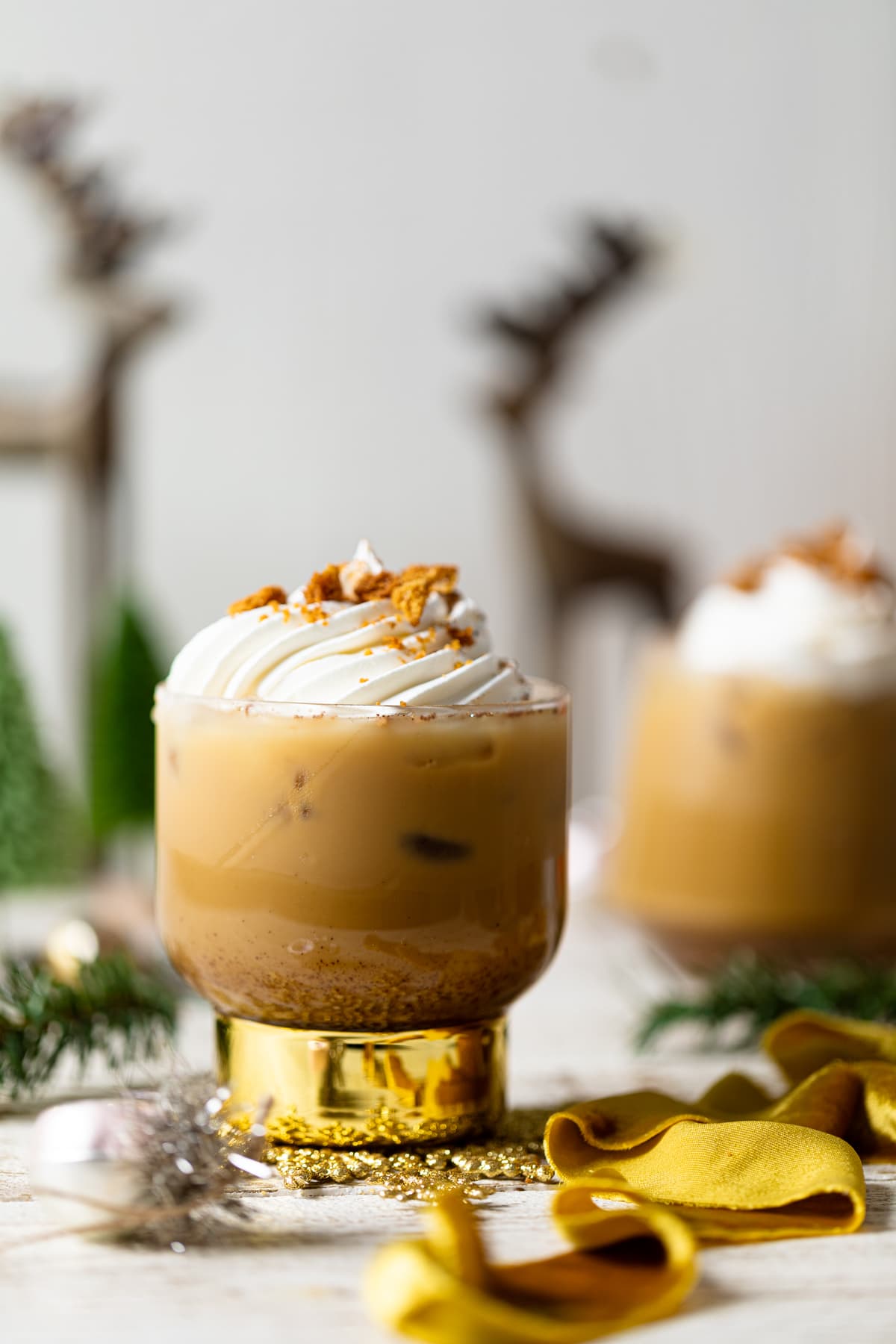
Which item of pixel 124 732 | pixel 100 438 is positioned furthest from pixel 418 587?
pixel 100 438

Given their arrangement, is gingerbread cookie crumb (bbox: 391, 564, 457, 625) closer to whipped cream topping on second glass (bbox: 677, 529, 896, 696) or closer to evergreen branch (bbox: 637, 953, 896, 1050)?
evergreen branch (bbox: 637, 953, 896, 1050)

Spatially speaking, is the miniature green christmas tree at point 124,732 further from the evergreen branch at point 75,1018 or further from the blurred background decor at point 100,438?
the evergreen branch at point 75,1018

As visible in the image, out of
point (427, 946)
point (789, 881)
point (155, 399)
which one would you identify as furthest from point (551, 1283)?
point (155, 399)

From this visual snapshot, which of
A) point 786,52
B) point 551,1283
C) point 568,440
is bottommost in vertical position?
point 551,1283

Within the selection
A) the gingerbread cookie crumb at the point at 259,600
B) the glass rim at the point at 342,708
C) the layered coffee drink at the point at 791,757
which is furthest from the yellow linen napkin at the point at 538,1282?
the layered coffee drink at the point at 791,757

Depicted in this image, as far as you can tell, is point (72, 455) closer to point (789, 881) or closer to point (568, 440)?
point (568, 440)

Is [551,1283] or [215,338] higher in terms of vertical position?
[215,338]
